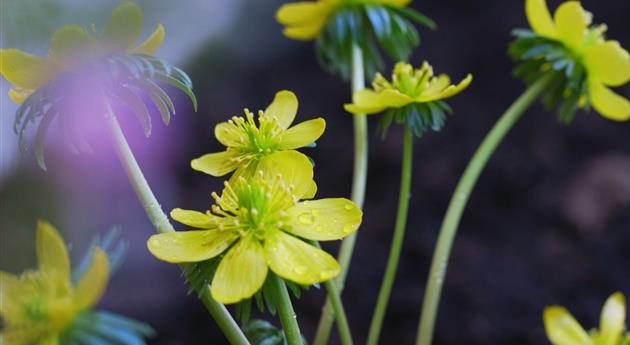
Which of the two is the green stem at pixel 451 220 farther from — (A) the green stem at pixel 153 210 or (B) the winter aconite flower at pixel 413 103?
(A) the green stem at pixel 153 210

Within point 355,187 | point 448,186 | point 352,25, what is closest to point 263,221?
point 355,187

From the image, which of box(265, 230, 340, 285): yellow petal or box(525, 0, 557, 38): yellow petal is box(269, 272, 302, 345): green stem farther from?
box(525, 0, 557, 38): yellow petal

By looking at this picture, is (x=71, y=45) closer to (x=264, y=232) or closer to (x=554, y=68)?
(x=264, y=232)

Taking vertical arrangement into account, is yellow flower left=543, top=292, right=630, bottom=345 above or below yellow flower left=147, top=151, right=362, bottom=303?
below

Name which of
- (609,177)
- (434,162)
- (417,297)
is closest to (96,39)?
(417,297)

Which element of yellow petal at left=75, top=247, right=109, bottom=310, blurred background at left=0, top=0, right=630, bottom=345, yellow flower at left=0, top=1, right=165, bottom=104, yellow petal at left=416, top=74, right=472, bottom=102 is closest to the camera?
yellow petal at left=75, top=247, right=109, bottom=310

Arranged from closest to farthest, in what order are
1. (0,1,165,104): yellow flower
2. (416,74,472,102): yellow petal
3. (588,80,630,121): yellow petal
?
(0,1,165,104): yellow flower, (416,74,472,102): yellow petal, (588,80,630,121): yellow petal

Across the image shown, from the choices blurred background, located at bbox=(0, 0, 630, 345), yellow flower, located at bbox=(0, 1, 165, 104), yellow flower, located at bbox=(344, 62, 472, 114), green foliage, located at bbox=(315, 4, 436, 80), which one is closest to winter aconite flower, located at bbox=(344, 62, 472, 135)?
yellow flower, located at bbox=(344, 62, 472, 114)

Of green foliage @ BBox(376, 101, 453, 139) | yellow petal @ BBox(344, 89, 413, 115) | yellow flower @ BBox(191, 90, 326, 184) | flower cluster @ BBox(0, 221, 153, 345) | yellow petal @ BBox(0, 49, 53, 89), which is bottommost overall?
flower cluster @ BBox(0, 221, 153, 345)
